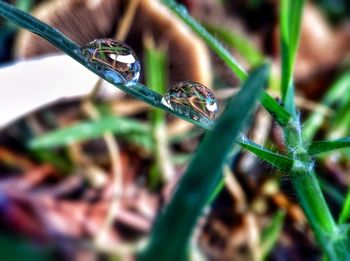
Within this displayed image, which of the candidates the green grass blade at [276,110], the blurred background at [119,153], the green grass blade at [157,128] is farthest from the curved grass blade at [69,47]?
the green grass blade at [157,128]

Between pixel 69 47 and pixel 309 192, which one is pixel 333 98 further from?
pixel 69 47

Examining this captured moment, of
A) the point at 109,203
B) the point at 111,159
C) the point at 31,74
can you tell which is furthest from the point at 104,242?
the point at 31,74

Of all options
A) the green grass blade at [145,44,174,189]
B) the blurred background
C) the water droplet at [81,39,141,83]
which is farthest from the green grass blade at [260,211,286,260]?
the water droplet at [81,39,141,83]

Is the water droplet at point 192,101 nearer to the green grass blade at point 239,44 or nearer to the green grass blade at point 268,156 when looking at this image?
the green grass blade at point 268,156

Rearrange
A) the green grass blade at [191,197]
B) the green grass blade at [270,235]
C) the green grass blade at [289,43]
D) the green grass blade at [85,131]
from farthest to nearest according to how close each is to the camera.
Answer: the green grass blade at [85,131], the green grass blade at [270,235], the green grass blade at [289,43], the green grass blade at [191,197]

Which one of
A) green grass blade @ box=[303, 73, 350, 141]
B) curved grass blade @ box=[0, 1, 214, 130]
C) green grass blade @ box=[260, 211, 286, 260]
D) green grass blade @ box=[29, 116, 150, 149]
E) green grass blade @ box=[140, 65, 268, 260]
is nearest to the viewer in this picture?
green grass blade @ box=[140, 65, 268, 260]

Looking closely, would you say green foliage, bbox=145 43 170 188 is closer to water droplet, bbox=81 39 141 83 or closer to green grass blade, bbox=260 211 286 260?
green grass blade, bbox=260 211 286 260

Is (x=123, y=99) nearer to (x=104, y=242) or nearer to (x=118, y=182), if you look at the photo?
(x=118, y=182)
